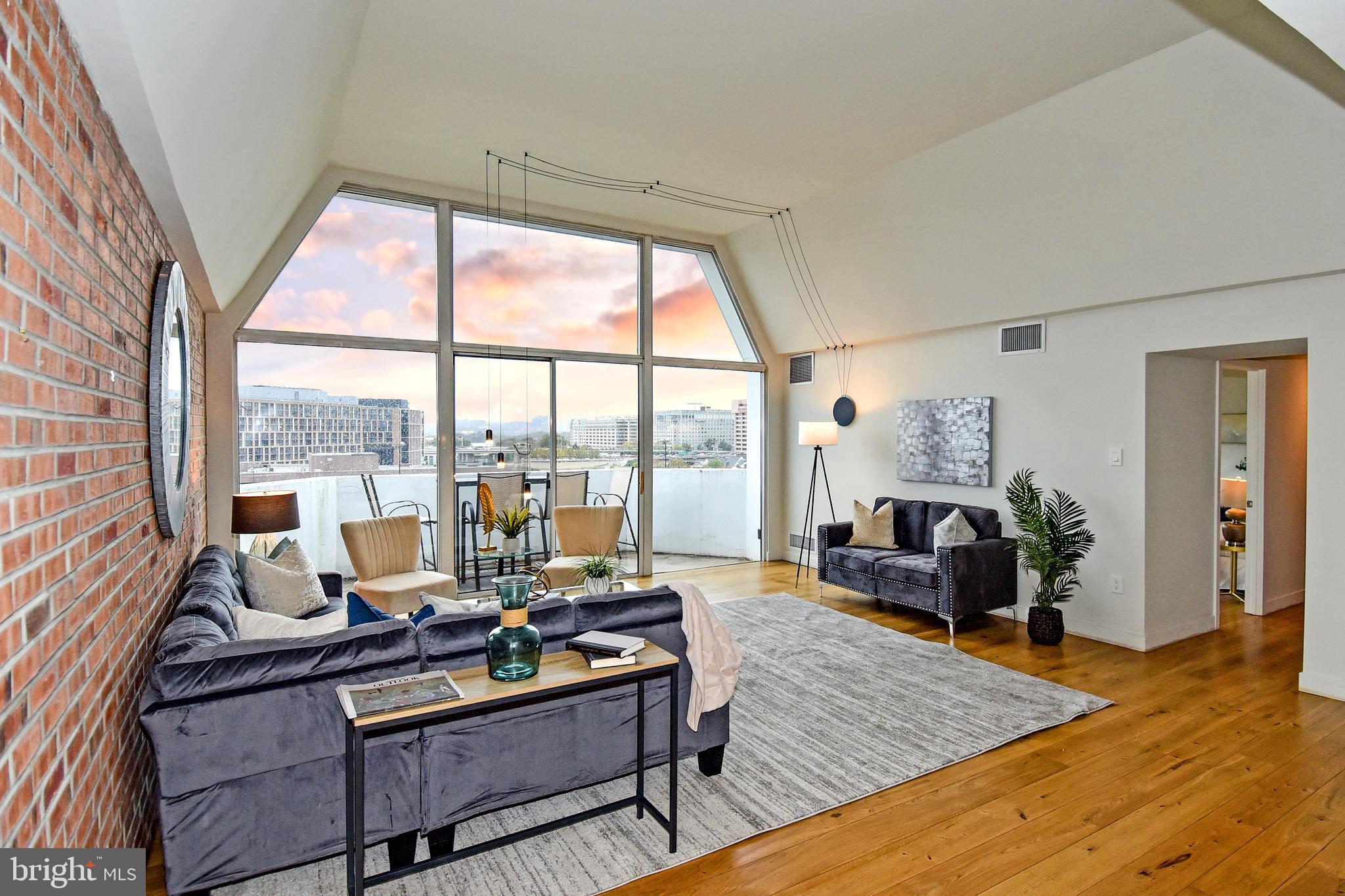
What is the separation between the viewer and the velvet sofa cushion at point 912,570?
5309 mm

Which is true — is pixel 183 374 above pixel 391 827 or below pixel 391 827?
above

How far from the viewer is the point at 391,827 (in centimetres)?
236

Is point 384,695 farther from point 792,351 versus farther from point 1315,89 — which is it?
point 792,351

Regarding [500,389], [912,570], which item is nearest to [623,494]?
[500,389]

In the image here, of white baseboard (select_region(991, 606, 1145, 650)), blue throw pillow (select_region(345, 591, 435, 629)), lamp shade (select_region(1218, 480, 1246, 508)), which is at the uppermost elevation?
lamp shade (select_region(1218, 480, 1246, 508))

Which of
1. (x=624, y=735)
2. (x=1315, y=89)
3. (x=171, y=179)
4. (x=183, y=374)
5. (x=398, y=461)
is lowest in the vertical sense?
(x=624, y=735)

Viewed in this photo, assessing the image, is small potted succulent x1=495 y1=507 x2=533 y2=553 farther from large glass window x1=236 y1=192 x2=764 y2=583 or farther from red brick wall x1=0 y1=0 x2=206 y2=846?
red brick wall x1=0 y1=0 x2=206 y2=846

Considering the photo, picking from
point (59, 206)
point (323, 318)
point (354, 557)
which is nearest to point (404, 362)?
point (323, 318)

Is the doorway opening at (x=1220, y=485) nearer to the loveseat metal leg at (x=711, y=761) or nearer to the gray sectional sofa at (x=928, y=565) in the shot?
the gray sectional sofa at (x=928, y=565)

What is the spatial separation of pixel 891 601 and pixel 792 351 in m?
3.10

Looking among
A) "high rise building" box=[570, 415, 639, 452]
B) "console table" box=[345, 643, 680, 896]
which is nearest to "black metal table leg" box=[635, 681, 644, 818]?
"console table" box=[345, 643, 680, 896]

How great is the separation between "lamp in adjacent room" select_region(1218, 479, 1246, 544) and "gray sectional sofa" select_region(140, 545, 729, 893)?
20.1 feet

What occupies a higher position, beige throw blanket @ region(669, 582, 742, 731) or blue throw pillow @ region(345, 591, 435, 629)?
blue throw pillow @ region(345, 591, 435, 629)

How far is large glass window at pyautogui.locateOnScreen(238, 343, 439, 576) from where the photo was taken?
5461mm
